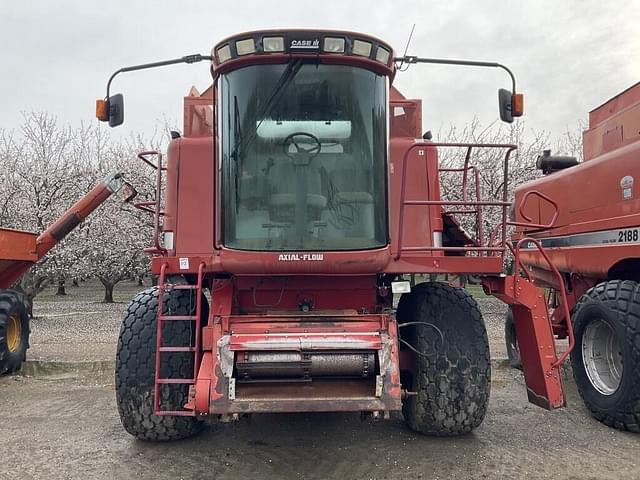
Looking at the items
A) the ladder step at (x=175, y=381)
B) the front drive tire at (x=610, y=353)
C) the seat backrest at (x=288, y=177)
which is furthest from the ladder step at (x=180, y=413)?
the front drive tire at (x=610, y=353)

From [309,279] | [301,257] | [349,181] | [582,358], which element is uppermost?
[349,181]

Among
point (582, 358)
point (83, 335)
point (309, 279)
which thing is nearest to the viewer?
point (309, 279)

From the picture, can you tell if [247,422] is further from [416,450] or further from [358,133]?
[358,133]

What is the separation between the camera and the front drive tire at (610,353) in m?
4.90

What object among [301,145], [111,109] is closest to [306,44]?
[301,145]

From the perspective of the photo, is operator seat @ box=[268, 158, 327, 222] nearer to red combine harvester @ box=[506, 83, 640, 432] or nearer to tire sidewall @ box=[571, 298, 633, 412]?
red combine harvester @ box=[506, 83, 640, 432]

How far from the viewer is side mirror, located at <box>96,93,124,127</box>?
4.78m

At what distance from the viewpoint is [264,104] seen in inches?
165

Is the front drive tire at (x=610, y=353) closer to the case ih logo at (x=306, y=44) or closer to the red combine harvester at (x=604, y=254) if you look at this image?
the red combine harvester at (x=604, y=254)

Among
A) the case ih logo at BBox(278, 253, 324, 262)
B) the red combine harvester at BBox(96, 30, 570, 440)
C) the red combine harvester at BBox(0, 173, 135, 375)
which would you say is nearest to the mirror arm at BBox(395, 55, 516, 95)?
the red combine harvester at BBox(96, 30, 570, 440)

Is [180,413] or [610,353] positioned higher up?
[610,353]

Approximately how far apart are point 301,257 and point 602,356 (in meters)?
3.35

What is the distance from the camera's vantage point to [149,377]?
445cm

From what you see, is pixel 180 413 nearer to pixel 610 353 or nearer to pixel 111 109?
pixel 111 109
